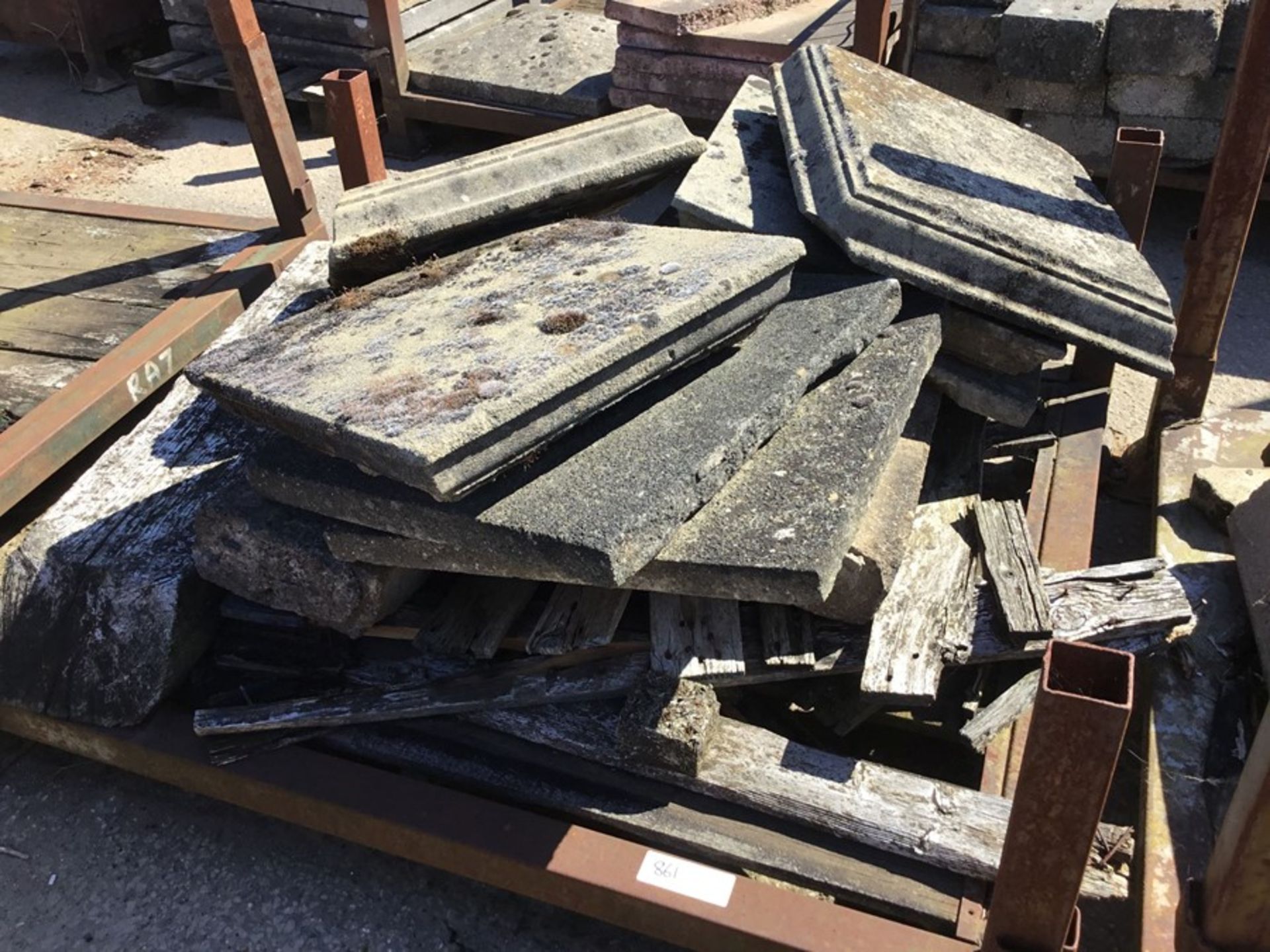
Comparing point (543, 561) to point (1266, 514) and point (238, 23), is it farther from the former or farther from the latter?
point (238, 23)

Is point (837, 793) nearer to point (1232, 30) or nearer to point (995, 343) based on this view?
point (995, 343)

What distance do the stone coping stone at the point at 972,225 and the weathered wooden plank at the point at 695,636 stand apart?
1146 millimetres

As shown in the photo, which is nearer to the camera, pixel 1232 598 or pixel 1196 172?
pixel 1232 598

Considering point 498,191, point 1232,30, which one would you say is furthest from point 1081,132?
point 498,191

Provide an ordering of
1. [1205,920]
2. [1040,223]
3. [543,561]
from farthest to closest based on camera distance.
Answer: [1040,223] → [543,561] → [1205,920]

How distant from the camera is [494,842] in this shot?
248 centimetres

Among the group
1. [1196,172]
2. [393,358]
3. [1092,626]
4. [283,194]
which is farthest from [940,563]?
[1196,172]

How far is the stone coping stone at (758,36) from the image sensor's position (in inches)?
245

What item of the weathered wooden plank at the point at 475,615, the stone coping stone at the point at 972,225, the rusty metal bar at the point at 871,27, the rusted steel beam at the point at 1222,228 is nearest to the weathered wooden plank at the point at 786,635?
the weathered wooden plank at the point at 475,615

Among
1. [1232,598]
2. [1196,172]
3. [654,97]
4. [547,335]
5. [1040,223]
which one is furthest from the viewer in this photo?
[654,97]

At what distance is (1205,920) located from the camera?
196cm

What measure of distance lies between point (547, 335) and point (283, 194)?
104 inches

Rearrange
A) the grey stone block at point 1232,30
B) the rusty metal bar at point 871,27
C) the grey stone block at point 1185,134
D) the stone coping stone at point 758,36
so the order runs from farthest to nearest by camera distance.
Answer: the stone coping stone at point 758,36, the grey stone block at point 1185,134, the grey stone block at point 1232,30, the rusty metal bar at point 871,27

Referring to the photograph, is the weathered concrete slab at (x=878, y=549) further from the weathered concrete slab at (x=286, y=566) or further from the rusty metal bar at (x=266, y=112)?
the rusty metal bar at (x=266, y=112)
